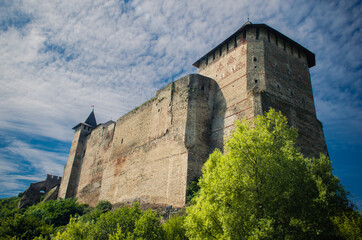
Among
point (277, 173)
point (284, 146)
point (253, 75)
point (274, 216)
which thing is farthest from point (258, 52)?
point (274, 216)

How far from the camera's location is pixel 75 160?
31.0 metres

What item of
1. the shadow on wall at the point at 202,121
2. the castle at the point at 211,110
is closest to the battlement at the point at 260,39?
the castle at the point at 211,110

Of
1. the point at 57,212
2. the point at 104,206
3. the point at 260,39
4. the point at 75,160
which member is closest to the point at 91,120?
the point at 75,160

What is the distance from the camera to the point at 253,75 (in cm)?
1612

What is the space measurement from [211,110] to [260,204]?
9891 millimetres

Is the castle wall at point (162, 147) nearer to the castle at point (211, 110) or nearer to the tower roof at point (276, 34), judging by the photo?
the castle at point (211, 110)

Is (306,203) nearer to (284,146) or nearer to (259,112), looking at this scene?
(284,146)

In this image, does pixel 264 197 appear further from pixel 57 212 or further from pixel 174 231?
pixel 57 212

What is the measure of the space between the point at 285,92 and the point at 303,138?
2946 mm

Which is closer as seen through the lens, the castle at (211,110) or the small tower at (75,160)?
the castle at (211,110)

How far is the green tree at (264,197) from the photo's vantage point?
7.95 meters

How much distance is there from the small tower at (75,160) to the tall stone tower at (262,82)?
19.9 m

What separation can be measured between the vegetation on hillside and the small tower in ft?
67.6

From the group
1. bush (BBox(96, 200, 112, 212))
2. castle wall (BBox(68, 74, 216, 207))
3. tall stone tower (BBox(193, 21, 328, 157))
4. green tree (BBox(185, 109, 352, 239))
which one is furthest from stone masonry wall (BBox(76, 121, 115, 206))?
green tree (BBox(185, 109, 352, 239))
